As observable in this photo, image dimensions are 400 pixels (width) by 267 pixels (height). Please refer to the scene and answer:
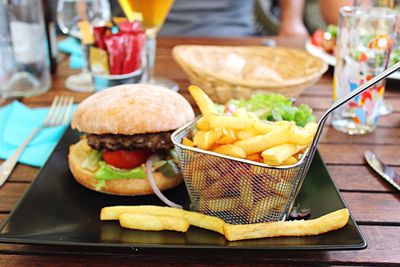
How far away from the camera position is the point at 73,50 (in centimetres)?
275

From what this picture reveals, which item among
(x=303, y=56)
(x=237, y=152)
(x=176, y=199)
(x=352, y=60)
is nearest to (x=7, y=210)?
(x=176, y=199)

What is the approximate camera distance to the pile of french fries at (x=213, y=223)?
1.14 m

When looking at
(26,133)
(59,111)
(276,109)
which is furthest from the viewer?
(59,111)

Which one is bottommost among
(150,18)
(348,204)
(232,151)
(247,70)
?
(348,204)

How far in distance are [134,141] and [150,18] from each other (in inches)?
40.6

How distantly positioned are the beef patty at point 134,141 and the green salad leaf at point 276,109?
37 centimetres

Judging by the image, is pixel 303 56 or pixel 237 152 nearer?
pixel 237 152

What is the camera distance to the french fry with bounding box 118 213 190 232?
117 cm

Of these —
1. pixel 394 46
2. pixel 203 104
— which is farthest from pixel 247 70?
pixel 203 104

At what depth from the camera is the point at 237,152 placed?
1.17m

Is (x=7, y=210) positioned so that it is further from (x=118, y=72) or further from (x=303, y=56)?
(x=303, y=56)

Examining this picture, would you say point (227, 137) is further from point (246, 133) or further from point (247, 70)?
point (247, 70)

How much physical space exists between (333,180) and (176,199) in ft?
1.49

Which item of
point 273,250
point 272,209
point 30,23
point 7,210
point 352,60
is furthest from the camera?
point 30,23
